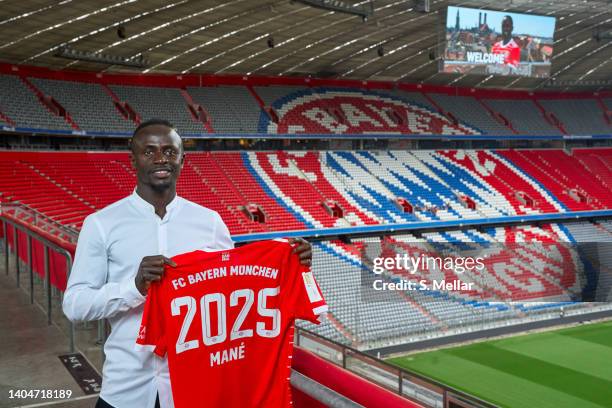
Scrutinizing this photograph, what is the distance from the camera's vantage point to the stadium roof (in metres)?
20.9

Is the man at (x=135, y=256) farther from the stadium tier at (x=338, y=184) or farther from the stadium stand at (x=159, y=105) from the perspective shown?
the stadium stand at (x=159, y=105)

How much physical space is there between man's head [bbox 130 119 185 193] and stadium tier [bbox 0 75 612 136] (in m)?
23.4

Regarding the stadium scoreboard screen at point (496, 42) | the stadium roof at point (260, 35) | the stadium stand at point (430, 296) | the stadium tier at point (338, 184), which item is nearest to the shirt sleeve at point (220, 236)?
the stadium stand at point (430, 296)

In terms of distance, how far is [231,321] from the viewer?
2.67 meters

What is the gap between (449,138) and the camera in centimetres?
3484

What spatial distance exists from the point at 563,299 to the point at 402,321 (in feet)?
24.0

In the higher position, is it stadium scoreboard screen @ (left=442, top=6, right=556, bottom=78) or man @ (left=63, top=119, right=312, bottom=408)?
stadium scoreboard screen @ (left=442, top=6, right=556, bottom=78)

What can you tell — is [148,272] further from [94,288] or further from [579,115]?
[579,115]

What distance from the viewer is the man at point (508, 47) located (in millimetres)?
24984

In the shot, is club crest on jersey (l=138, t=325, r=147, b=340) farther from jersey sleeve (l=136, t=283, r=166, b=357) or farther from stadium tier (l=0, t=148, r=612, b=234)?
stadium tier (l=0, t=148, r=612, b=234)

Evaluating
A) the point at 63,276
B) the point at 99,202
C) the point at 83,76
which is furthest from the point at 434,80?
the point at 63,276

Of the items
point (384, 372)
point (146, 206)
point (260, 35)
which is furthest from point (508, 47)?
point (146, 206)

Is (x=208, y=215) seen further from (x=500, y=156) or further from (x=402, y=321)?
(x=500, y=156)

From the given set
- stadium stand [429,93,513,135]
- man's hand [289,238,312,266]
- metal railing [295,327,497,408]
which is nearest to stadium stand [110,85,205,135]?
stadium stand [429,93,513,135]
